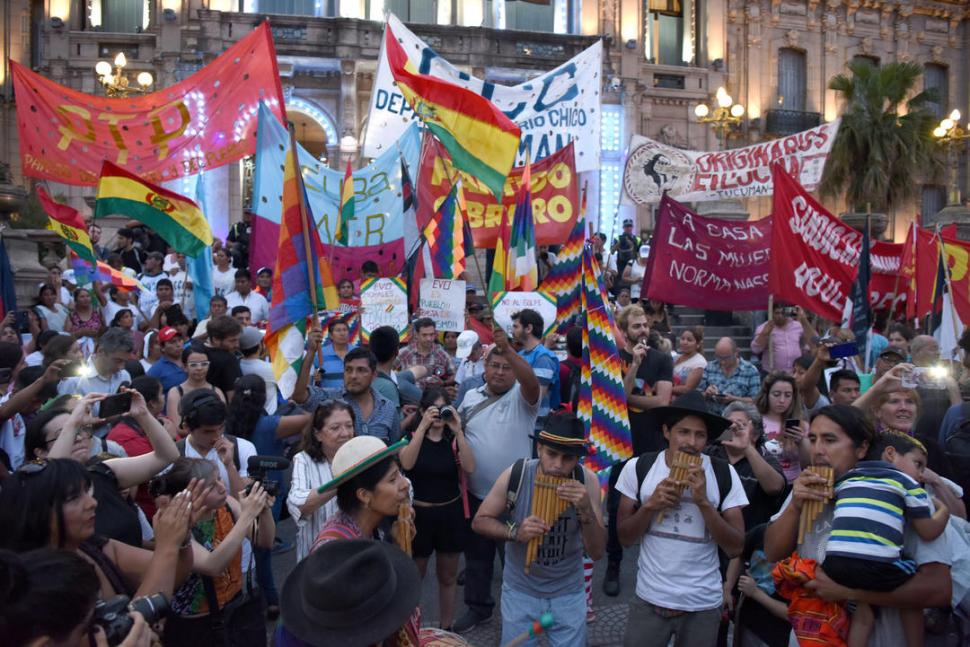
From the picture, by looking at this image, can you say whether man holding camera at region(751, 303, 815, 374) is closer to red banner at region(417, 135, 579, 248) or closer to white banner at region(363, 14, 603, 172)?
red banner at region(417, 135, 579, 248)

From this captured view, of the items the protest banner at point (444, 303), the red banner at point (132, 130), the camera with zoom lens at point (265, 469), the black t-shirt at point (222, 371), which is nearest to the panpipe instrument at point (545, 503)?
the camera with zoom lens at point (265, 469)

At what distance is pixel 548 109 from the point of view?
11320 mm

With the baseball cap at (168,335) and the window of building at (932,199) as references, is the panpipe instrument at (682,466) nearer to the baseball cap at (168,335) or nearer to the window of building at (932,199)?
the baseball cap at (168,335)

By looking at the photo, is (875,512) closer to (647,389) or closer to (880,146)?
(647,389)

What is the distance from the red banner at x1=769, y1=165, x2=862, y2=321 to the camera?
8.91 metres

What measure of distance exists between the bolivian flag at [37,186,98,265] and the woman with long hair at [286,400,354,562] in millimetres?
6319

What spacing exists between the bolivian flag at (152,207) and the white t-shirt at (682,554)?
6602mm

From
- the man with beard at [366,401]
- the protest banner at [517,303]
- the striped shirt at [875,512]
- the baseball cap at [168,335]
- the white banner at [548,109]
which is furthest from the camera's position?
the white banner at [548,109]

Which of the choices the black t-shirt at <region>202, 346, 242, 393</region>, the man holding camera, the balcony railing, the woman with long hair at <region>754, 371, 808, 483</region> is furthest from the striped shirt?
the balcony railing

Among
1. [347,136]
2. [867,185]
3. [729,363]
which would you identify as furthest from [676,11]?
[729,363]

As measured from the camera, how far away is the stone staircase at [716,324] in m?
14.3

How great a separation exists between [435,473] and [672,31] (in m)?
27.0

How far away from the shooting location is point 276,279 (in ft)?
20.5

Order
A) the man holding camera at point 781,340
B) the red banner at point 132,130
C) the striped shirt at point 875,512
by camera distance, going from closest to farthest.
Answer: the striped shirt at point 875,512, the man holding camera at point 781,340, the red banner at point 132,130
